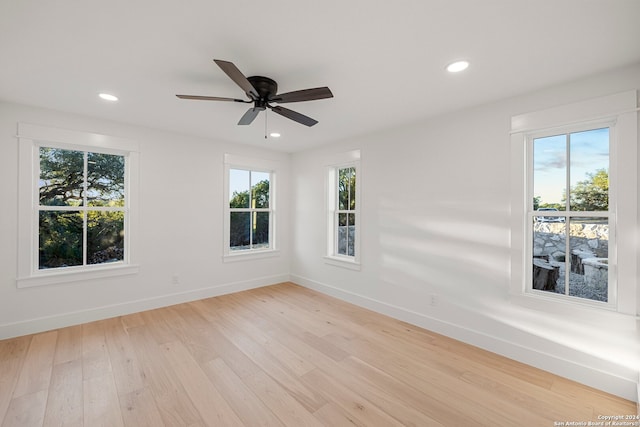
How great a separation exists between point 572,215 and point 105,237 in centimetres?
515

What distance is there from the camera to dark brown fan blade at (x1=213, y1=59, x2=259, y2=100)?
67.5 inches

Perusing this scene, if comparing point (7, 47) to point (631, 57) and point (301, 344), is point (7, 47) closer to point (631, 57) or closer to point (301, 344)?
point (301, 344)

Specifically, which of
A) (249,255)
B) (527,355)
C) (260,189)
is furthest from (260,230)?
(527,355)

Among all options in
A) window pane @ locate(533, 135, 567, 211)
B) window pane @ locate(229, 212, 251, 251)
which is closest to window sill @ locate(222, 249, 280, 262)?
window pane @ locate(229, 212, 251, 251)

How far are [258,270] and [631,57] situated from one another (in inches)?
195

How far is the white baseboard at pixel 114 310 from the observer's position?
305 cm

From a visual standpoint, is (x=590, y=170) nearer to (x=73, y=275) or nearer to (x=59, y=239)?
(x=73, y=275)

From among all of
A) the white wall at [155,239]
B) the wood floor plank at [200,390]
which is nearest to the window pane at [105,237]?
the white wall at [155,239]

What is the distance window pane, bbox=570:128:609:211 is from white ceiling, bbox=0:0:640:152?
0.54m

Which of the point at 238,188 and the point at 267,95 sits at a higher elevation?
the point at 267,95

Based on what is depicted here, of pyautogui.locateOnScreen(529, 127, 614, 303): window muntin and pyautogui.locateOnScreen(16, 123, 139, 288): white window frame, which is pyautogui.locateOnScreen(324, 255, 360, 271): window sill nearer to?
pyautogui.locateOnScreen(529, 127, 614, 303): window muntin

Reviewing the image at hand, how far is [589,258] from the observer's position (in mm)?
2369

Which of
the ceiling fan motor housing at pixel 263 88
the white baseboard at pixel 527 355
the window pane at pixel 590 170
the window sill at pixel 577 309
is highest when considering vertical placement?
the ceiling fan motor housing at pixel 263 88

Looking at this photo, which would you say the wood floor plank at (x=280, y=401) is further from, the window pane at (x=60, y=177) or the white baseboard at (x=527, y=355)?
the window pane at (x=60, y=177)
